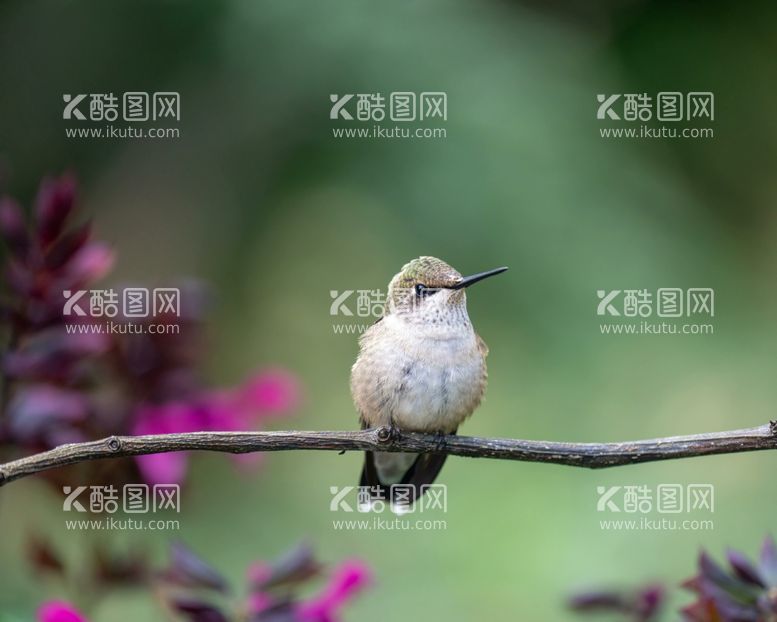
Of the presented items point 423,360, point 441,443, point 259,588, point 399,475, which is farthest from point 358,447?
point 399,475

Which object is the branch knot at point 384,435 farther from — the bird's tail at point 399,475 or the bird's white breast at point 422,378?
the bird's tail at point 399,475

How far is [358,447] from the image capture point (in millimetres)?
1774

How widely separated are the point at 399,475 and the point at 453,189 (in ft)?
6.97

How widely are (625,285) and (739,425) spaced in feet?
2.76

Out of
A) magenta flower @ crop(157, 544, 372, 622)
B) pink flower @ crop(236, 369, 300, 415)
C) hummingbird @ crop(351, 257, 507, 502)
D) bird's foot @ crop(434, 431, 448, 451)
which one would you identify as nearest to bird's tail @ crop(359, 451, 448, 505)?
hummingbird @ crop(351, 257, 507, 502)

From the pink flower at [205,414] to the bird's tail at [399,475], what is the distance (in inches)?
21.3

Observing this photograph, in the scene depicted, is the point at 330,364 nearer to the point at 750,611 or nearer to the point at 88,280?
the point at 88,280

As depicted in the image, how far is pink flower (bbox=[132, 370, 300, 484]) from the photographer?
198cm

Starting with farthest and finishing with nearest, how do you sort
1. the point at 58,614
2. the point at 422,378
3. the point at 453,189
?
the point at 453,189 < the point at 422,378 < the point at 58,614

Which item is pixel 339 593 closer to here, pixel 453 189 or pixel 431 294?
pixel 431 294

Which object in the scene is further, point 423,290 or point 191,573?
point 423,290

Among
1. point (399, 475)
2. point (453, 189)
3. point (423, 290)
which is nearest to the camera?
point (423, 290)

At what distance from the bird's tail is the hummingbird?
0.51ft

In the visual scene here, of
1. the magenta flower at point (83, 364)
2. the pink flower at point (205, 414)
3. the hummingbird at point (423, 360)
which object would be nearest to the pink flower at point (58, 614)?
the magenta flower at point (83, 364)
